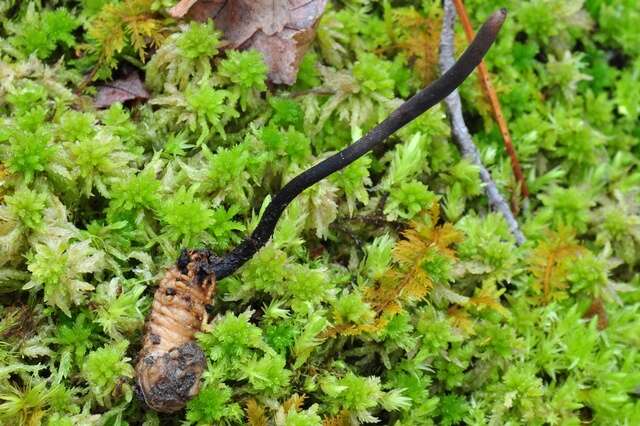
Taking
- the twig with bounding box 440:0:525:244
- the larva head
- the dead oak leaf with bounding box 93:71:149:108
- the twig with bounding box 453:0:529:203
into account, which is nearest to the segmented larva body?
the larva head

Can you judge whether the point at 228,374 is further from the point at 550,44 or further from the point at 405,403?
the point at 550,44

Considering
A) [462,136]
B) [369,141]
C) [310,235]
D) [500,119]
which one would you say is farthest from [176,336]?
[500,119]

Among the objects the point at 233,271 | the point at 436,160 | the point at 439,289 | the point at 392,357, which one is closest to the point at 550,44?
the point at 436,160

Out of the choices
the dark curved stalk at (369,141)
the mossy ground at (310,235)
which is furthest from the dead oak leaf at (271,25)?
the dark curved stalk at (369,141)

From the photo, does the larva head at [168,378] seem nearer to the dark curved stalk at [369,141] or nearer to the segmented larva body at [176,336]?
the segmented larva body at [176,336]

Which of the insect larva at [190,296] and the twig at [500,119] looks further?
the twig at [500,119]

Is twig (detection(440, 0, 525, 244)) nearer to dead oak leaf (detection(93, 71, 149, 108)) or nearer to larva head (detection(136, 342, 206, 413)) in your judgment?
dead oak leaf (detection(93, 71, 149, 108))
